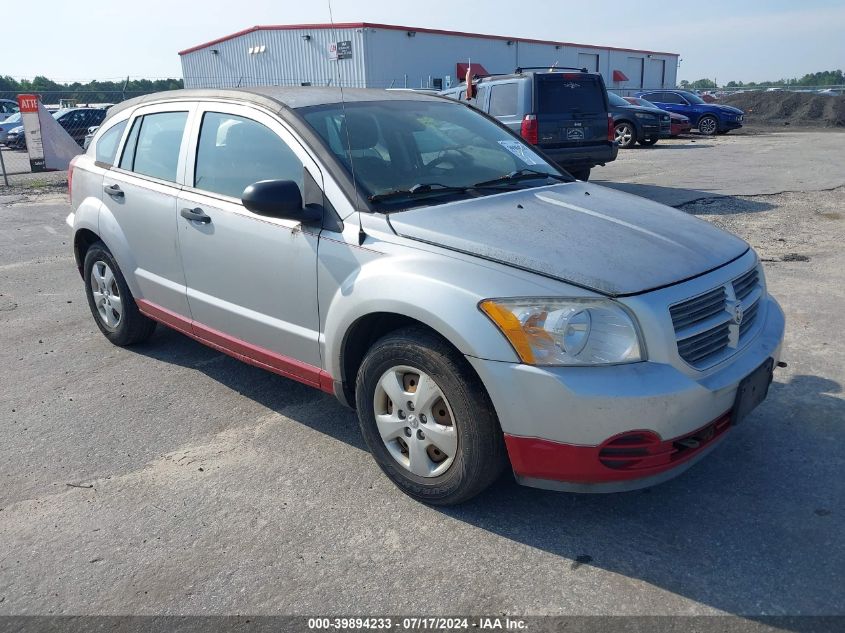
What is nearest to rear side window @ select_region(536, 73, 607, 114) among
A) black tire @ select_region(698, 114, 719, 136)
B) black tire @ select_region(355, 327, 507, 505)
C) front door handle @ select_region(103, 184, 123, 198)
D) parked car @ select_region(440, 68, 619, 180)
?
parked car @ select_region(440, 68, 619, 180)

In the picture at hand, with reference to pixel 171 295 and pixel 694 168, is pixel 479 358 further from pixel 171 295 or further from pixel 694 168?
pixel 694 168

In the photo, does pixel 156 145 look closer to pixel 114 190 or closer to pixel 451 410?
pixel 114 190

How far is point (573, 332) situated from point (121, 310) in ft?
11.9

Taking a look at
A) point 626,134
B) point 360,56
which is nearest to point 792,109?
point 626,134

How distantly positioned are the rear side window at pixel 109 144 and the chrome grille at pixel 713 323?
13.2 ft

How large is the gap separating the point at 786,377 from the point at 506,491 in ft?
7.12

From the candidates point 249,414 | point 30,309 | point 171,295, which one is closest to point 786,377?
point 249,414

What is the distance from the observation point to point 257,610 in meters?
2.61

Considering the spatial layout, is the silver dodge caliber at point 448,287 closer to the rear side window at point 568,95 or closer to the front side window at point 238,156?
the front side window at point 238,156

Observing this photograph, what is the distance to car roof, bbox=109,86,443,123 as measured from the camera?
151 inches

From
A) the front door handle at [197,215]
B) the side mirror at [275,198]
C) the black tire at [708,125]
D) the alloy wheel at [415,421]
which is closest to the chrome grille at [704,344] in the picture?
the alloy wheel at [415,421]

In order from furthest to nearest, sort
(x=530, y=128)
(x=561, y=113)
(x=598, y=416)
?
(x=561, y=113), (x=530, y=128), (x=598, y=416)

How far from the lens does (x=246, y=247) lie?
3750mm

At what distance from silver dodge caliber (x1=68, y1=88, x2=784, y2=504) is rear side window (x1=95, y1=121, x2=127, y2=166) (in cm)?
62
